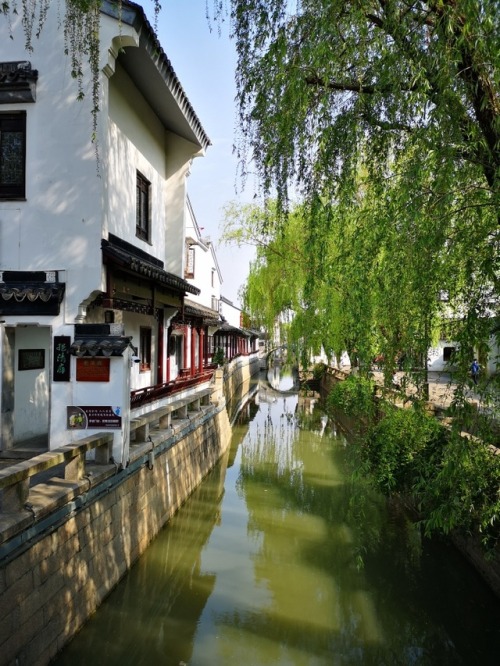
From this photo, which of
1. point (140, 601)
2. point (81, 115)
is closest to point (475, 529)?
point (140, 601)

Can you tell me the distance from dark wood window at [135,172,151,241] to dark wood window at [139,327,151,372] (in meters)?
2.26

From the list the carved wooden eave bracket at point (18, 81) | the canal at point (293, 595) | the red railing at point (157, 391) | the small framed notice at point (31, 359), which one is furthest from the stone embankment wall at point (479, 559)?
the carved wooden eave bracket at point (18, 81)

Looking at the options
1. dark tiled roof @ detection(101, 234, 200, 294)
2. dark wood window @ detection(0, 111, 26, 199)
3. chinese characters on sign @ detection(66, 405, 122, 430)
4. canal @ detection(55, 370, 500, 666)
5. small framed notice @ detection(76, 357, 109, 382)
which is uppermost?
dark wood window @ detection(0, 111, 26, 199)

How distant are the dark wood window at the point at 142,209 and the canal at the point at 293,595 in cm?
538

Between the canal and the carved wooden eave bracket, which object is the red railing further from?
the carved wooden eave bracket

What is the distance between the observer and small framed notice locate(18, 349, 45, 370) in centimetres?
787

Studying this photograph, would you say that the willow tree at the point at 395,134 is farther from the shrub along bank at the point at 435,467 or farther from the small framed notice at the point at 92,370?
the small framed notice at the point at 92,370

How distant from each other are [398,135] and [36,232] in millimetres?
4906

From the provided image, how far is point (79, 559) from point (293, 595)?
2901 millimetres

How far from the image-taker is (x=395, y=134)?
15.5 ft

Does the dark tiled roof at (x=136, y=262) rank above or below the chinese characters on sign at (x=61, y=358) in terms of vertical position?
above

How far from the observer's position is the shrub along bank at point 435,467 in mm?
4055

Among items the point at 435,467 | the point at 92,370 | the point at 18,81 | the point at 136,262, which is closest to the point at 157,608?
the point at 92,370

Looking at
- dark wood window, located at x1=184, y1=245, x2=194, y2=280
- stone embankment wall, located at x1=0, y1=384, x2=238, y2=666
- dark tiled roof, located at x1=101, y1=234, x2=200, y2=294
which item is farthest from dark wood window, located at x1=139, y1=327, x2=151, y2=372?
dark wood window, located at x1=184, y1=245, x2=194, y2=280
